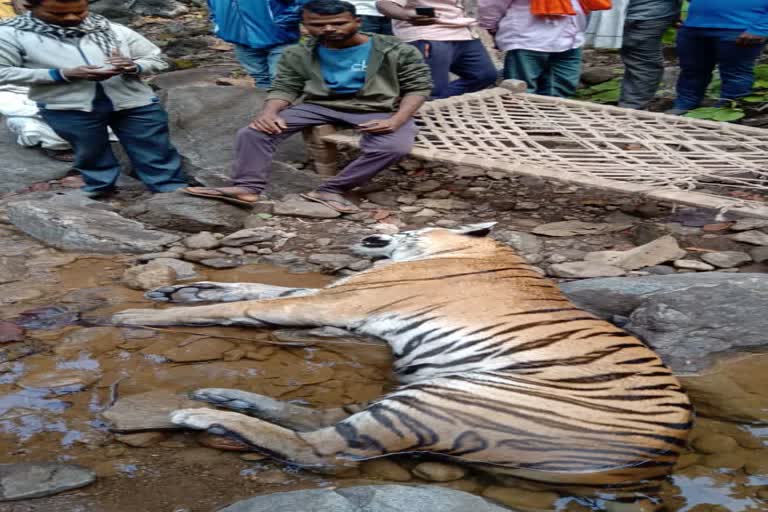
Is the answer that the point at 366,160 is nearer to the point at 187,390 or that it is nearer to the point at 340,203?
the point at 340,203

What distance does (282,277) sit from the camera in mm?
4324

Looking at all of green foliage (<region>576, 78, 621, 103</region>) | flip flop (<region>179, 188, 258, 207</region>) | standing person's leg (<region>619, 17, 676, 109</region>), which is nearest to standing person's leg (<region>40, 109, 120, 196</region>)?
flip flop (<region>179, 188, 258, 207</region>)

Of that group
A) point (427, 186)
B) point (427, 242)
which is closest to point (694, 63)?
point (427, 186)

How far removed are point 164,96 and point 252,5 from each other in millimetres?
1036

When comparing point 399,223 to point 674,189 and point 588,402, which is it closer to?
point 674,189

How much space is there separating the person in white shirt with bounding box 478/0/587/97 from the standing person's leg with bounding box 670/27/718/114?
78 cm

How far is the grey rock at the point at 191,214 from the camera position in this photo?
4855 mm

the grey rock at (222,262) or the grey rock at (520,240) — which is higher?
the grey rock at (520,240)

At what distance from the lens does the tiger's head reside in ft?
12.3

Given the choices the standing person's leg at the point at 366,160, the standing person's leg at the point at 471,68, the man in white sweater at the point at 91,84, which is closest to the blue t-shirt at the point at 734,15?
the standing person's leg at the point at 471,68

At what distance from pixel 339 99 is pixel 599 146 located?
1.80 meters

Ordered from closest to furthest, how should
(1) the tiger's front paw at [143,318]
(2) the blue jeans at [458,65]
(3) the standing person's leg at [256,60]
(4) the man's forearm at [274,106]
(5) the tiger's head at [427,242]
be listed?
(1) the tiger's front paw at [143,318] → (5) the tiger's head at [427,242] → (4) the man's forearm at [274,106] → (2) the blue jeans at [458,65] → (3) the standing person's leg at [256,60]

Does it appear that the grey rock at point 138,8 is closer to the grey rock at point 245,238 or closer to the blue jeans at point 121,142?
the blue jeans at point 121,142

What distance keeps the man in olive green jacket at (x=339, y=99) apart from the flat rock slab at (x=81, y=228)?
49 centimetres
